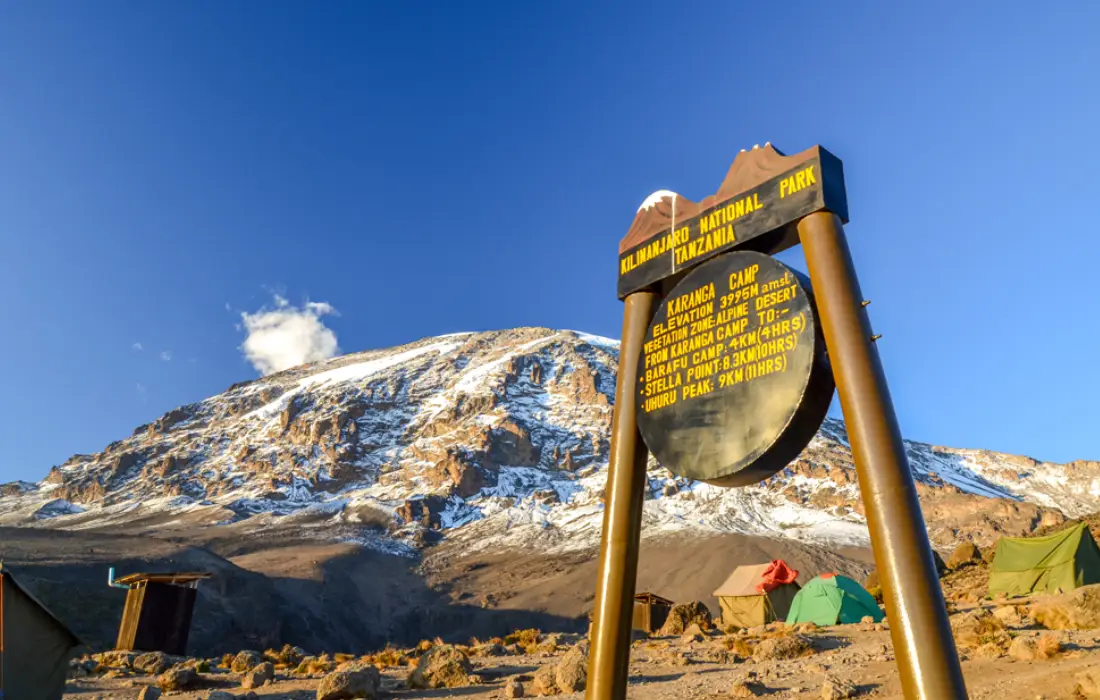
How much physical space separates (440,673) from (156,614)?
63.9ft

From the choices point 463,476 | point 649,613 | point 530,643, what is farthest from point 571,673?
point 463,476

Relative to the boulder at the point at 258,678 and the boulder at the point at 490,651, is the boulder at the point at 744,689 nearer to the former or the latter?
the boulder at the point at 258,678

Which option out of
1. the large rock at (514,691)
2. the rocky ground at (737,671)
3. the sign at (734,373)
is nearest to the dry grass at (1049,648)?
the rocky ground at (737,671)

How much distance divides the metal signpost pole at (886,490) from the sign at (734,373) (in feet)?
0.57

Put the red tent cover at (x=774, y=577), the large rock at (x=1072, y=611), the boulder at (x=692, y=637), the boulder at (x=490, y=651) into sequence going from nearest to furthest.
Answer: the large rock at (x=1072, y=611) → the boulder at (x=490, y=651) → the boulder at (x=692, y=637) → the red tent cover at (x=774, y=577)

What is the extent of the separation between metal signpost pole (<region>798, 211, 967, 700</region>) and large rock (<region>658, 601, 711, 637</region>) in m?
23.4

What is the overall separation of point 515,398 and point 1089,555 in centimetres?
11321

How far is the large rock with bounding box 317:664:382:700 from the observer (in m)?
9.80

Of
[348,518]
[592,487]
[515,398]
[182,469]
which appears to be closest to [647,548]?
[592,487]

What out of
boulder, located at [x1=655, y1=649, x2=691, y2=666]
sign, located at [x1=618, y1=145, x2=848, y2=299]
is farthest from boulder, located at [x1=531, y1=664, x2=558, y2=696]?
sign, located at [x1=618, y1=145, x2=848, y2=299]

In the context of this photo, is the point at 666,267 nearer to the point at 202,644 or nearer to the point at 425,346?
the point at 202,644

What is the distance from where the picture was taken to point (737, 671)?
1081cm

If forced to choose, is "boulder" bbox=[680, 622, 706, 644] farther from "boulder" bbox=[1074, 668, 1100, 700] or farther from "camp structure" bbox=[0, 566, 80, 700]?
"camp structure" bbox=[0, 566, 80, 700]

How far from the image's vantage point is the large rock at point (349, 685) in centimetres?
980
